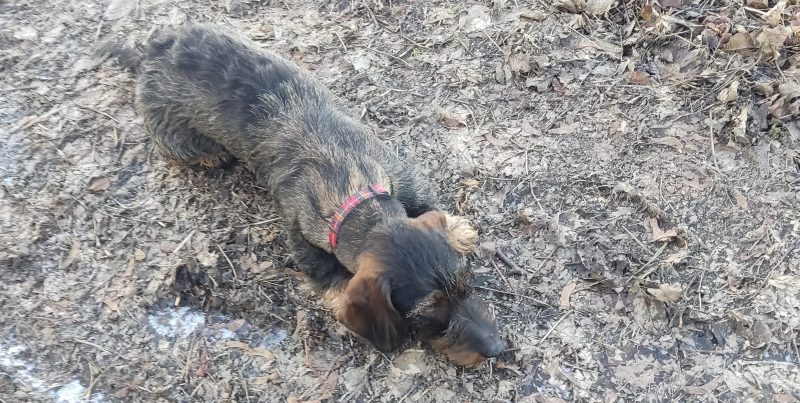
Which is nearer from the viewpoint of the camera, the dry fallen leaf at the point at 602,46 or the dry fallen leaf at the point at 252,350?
the dry fallen leaf at the point at 252,350

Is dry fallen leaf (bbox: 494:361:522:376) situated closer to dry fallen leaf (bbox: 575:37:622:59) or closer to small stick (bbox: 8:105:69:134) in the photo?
dry fallen leaf (bbox: 575:37:622:59)

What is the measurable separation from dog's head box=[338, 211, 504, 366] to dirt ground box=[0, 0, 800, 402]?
425 mm

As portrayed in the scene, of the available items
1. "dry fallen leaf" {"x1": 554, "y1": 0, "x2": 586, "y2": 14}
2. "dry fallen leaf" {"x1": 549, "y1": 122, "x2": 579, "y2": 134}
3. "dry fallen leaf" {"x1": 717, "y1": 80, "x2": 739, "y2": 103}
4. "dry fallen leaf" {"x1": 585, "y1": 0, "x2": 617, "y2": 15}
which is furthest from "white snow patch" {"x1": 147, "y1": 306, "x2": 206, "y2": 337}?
"dry fallen leaf" {"x1": 717, "y1": 80, "x2": 739, "y2": 103}

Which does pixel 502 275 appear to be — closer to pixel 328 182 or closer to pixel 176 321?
pixel 328 182

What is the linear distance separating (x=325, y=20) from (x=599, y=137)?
2815 mm

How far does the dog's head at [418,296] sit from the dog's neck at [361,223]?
3.3 inches

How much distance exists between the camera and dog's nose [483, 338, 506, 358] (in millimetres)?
3729

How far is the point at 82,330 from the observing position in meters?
4.47

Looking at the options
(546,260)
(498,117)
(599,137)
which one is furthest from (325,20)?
(546,260)

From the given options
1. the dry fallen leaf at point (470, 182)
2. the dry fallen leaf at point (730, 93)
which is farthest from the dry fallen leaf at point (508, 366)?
the dry fallen leaf at point (730, 93)

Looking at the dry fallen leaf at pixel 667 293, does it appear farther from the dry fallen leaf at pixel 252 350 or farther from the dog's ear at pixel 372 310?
the dry fallen leaf at pixel 252 350

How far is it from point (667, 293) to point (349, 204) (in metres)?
2.12

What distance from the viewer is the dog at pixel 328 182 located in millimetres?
3623

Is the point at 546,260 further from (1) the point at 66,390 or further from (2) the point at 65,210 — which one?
(2) the point at 65,210
